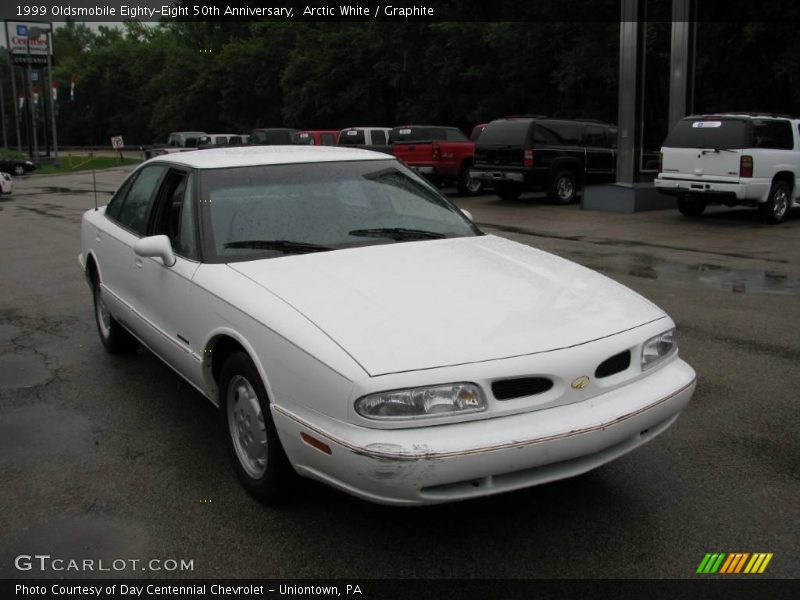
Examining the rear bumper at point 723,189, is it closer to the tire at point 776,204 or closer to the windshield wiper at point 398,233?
the tire at point 776,204

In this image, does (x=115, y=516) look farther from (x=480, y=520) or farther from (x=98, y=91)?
(x=98, y=91)

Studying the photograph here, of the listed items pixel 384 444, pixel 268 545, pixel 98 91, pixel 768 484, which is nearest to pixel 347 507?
pixel 268 545

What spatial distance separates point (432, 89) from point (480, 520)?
138 feet

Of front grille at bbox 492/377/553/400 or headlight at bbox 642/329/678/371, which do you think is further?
headlight at bbox 642/329/678/371

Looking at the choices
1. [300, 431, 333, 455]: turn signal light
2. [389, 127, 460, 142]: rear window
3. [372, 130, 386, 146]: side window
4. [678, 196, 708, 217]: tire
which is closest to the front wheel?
[678, 196, 708, 217]: tire

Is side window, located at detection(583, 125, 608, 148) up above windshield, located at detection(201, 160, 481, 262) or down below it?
above

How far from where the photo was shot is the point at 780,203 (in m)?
14.0

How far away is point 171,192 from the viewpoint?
186 inches

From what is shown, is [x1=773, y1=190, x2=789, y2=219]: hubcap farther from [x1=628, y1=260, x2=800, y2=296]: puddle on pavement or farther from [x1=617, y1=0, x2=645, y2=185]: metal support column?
[x1=628, y1=260, x2=800, y2=296]: puddle on pavement

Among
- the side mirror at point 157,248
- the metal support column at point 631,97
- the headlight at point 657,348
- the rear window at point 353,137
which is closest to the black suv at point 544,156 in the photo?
the metal support column at point 631,97

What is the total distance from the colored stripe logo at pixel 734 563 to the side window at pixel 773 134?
12.0 m

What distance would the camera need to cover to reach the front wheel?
50.3 ft

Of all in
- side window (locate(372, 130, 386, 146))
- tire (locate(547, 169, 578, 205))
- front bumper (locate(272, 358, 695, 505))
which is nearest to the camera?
front bumper (locate(272, 358, 695, 505))

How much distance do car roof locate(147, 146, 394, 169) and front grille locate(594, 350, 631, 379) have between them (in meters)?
2.18
